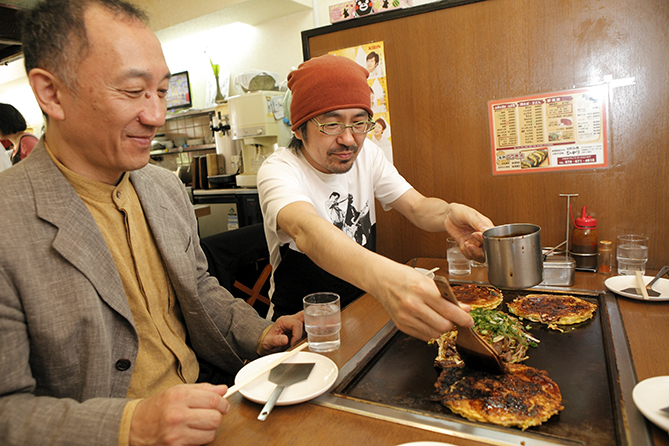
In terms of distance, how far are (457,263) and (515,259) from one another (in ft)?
2.54

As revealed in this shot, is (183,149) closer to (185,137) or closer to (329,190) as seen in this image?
(185,137)

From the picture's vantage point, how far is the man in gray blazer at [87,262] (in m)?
0.92

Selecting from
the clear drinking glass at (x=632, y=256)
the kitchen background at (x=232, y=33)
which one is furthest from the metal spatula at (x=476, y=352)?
the kitchen background at (x=232, y=33)

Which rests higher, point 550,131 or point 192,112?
point 192,112

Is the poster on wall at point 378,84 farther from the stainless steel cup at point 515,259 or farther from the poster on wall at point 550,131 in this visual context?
the stainless steel cup at point 515,259

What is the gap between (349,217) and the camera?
2027 millimetres

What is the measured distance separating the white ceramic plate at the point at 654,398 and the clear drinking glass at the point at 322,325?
75 cm

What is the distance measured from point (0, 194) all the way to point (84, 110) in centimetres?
31

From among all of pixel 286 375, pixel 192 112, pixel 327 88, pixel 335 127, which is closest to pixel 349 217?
pixel 335 127

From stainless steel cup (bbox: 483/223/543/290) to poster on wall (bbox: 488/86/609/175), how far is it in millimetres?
1020

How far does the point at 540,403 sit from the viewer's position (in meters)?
0.93

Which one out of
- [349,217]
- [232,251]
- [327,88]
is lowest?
[232,251]

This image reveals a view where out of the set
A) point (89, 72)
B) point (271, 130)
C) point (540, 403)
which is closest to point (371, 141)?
point (89, 72)

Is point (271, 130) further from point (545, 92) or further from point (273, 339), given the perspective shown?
point (273, 339)
